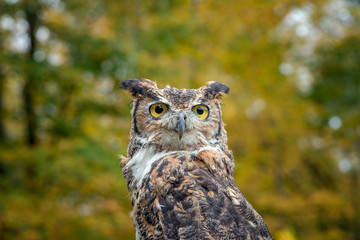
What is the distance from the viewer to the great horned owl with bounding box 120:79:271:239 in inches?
76.4

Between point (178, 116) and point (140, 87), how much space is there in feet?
1.10

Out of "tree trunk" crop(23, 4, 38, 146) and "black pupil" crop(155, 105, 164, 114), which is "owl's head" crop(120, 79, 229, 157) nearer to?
"black pupil" crop(155, 105, 164, 114)

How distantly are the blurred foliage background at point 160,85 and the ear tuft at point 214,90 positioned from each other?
390 centimetres

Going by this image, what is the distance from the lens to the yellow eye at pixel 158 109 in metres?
2.49

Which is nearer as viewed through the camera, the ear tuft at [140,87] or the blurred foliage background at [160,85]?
the ear tuft at [140,87]

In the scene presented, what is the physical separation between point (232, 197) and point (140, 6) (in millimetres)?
6664

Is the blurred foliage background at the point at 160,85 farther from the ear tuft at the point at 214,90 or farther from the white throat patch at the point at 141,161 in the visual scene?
the ear tuft at the point at 214,90

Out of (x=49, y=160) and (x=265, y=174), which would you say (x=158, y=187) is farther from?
(x=265, y=174)

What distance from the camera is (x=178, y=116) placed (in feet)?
7.90

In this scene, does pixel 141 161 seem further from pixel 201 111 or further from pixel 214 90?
pixel 214 90

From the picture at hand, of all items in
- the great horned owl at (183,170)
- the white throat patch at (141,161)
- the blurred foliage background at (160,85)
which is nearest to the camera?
the great horned owl at (183,170)

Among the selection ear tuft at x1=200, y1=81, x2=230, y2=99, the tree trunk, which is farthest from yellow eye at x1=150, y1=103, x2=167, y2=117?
the tree trunk

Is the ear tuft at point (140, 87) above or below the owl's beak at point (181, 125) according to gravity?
above

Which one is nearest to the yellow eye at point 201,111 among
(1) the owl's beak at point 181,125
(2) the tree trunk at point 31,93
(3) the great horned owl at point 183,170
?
(3) the great horned owl at point 183,170
